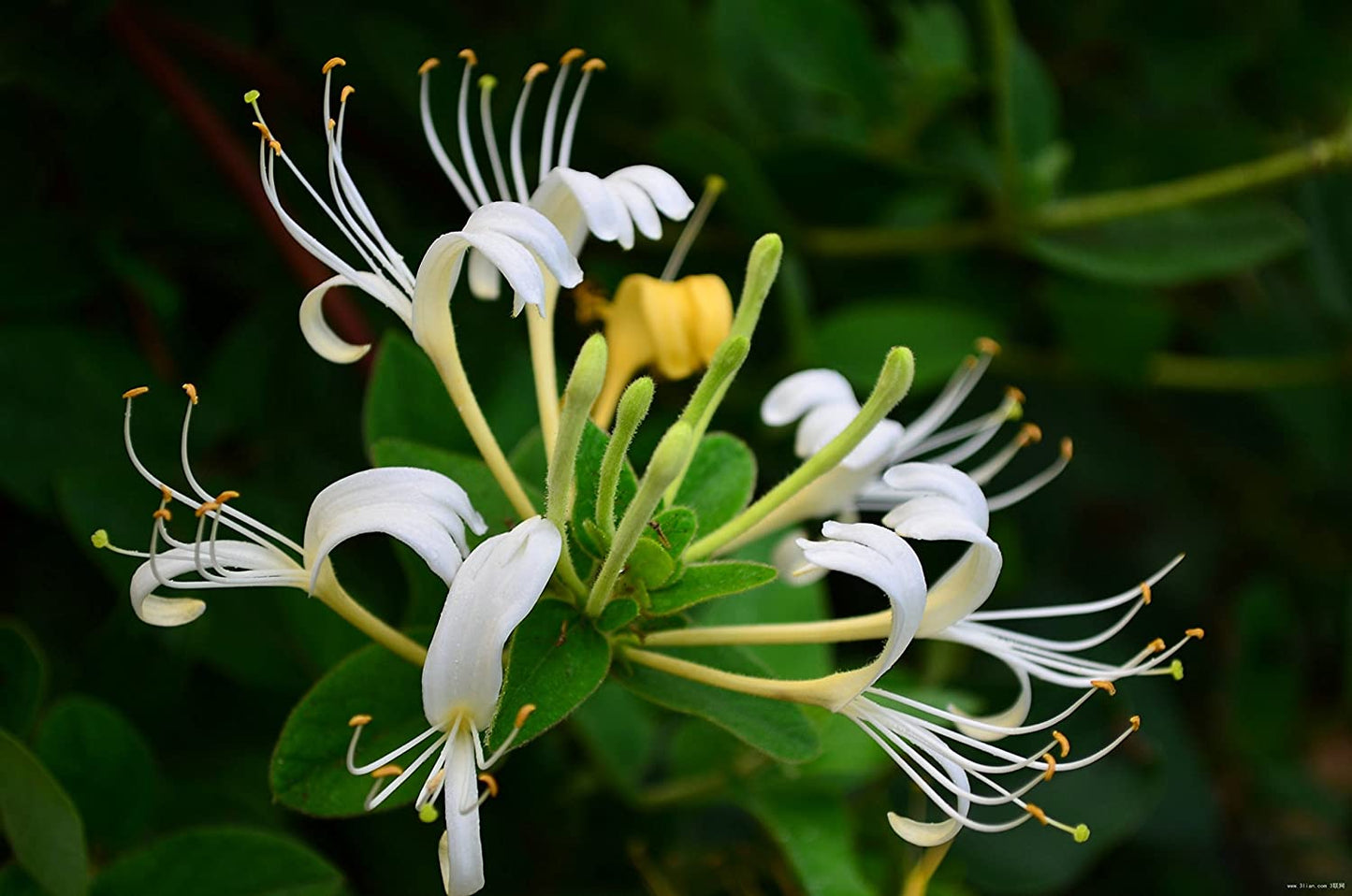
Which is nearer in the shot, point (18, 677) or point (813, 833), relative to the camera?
point (18, 677)

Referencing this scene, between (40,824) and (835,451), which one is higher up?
(835,451)

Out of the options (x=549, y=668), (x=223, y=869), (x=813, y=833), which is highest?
(x=549, y=668)

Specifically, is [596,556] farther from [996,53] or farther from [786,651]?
[996,53]

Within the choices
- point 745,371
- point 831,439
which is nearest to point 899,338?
point 745,371

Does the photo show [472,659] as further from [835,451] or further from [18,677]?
[18,677]

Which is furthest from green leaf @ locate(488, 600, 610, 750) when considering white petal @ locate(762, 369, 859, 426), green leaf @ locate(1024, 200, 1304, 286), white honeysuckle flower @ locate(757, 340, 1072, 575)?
green leaf @ locate(1024, 200, 1304, 286)

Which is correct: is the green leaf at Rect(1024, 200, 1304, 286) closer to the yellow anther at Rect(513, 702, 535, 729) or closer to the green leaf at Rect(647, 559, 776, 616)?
the green leaf at Rect(647, 559, 776, 616)
